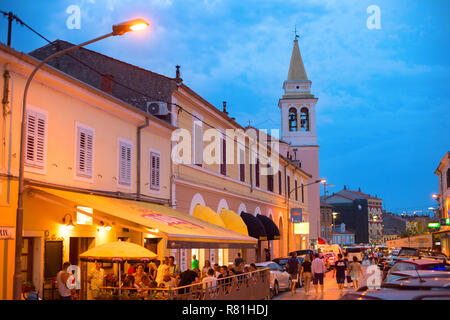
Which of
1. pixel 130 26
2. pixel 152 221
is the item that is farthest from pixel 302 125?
pixel 130 26

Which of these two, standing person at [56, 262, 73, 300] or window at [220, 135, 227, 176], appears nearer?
standing person at [56, 262, 73, 300]

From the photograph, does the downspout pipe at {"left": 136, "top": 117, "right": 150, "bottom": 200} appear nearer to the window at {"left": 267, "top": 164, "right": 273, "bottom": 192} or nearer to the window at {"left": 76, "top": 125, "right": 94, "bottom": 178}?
the window at {"left": 76, "top": 125, "right": 94, "bottom": 178}

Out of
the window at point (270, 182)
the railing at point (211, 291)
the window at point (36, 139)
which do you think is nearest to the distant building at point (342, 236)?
the window at point (270, 182)

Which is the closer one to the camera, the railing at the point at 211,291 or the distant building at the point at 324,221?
the railing at the point at 211,291

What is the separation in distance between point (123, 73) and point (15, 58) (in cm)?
1164

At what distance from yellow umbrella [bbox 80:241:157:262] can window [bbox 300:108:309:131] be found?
60116 mm

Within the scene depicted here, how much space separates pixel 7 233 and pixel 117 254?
272 cm

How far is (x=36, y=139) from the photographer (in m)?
14.6

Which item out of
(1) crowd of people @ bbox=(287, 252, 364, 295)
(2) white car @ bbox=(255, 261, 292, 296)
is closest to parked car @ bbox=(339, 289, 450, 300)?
(1) crowd of people @ bbox=(287, 252, 364, 295)

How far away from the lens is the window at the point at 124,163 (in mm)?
19219

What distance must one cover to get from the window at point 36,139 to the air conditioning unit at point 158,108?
844 centimetres

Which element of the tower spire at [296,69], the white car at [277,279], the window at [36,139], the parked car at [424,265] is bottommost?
the white car at [277,279]

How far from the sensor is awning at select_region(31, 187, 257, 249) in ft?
47.7

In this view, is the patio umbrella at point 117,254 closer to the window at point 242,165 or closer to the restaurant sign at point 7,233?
the restaurant sign at point 7,233
